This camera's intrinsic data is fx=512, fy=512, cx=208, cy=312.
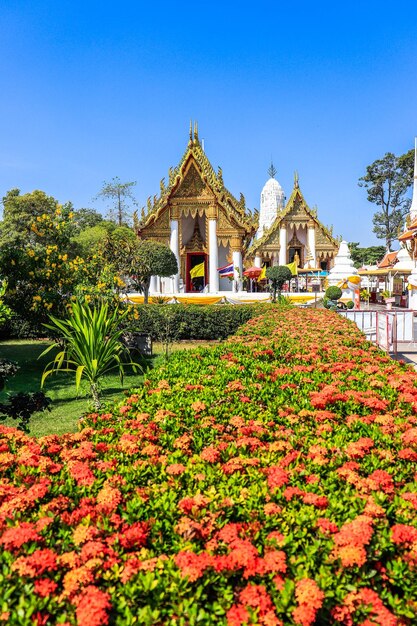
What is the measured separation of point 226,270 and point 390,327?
59.6 feet

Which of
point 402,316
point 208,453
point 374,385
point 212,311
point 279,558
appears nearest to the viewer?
point 279,558

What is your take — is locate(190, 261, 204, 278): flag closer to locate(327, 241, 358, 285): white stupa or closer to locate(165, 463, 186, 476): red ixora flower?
locate(327, 241, 358, 285): white stupa

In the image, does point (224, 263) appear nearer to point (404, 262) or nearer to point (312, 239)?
point (312, 239)

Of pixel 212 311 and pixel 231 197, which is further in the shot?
pixel 231 197


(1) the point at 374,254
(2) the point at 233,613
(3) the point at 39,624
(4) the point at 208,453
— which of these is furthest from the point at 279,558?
(1) the point at 374,254

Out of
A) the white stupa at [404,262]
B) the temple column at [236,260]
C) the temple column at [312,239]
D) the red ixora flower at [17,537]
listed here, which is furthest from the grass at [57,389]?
the temple column at [312,239]

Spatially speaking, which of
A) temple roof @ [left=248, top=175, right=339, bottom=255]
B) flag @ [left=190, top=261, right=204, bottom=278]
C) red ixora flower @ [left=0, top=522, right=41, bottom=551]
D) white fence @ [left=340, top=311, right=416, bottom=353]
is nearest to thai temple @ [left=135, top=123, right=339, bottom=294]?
flag @ [left=190, top=261, right=204, bottom=278]

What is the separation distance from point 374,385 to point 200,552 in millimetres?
2827

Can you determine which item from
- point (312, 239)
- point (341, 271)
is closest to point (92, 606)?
point (341, 271)

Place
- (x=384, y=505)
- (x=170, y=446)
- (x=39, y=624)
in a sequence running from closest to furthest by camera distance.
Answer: (x=39, y=624), (x=384, y=505), (x=170, y=446)

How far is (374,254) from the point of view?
58656mm

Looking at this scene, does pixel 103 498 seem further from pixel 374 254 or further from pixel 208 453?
pixel 374 254

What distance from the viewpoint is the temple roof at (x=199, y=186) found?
92.5 feet

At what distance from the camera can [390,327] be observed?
12023 mm
